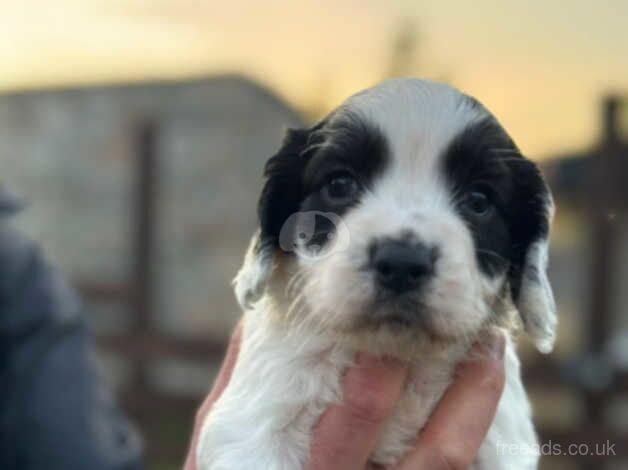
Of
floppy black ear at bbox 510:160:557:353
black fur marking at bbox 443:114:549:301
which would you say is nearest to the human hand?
floppy black ear at bbox 510:160:557:353

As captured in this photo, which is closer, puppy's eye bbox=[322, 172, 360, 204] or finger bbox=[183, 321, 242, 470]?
puppy's eye bbox=[322, 172, 360, 204]

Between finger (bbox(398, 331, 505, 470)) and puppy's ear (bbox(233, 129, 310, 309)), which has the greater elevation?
puppy's ear (bbox(233, 129, 310, 309))

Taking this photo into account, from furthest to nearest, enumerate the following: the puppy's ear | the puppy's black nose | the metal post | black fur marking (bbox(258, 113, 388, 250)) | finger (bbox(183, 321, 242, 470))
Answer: the metal post, finger (bbox(183, 321, 242, 470)), the puppy's ear, black fur marking (bbox(258, 113, 388, 250)), the puppy's black nose

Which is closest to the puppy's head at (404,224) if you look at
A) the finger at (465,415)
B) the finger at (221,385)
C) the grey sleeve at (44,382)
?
the finger at (465,415)

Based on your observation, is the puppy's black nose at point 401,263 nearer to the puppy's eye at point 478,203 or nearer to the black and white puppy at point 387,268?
the black and white puppy at point 387,268

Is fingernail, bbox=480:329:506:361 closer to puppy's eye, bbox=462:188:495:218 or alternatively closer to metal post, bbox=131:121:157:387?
puppy's eye, bbox=462:188:495:218

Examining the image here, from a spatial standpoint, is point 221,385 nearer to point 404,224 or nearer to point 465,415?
point 465,415

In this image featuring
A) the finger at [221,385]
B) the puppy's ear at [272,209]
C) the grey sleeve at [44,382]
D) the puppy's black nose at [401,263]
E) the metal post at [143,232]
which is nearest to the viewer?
the puppy's black nose at [401,263]
